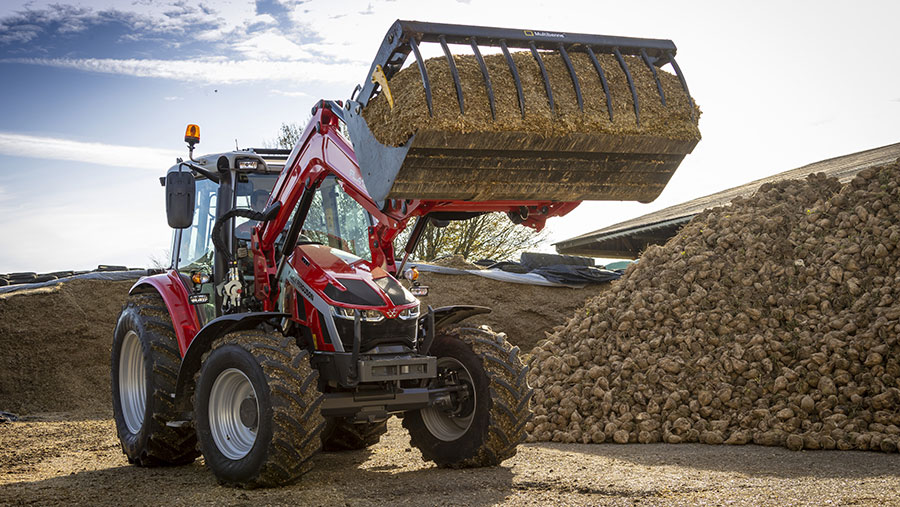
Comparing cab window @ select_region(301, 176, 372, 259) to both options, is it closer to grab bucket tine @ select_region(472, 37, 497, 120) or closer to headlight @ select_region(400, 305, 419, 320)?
headlight @ select_region(400, 305, 419, 320)

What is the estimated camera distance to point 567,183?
5.40 meters

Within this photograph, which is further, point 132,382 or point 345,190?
point 132,382

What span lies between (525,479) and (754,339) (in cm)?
344

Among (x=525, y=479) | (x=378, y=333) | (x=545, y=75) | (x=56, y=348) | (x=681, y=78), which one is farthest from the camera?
(x=56, y=348)

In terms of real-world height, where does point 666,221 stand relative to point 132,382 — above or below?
above

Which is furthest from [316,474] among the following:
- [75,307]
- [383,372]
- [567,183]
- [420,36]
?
[75,307]

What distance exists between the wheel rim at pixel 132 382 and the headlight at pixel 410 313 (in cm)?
266

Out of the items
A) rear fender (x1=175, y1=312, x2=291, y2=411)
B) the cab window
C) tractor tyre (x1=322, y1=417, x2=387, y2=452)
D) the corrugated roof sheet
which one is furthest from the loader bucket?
the corrugated roof sheet

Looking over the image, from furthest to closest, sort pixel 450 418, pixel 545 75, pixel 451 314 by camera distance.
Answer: pixel 451 314
pixel 450 418
pixel 545 75

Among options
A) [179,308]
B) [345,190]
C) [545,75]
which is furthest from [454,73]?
[179,308]

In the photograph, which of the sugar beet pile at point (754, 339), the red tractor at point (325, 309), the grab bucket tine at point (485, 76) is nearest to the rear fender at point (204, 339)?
the red tractor at point (325, 309)

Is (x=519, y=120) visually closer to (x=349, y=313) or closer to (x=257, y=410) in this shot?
(x=349, y=313)

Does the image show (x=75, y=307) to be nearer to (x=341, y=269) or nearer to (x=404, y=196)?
(x=341, y=269)

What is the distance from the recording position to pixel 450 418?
6.09 m
